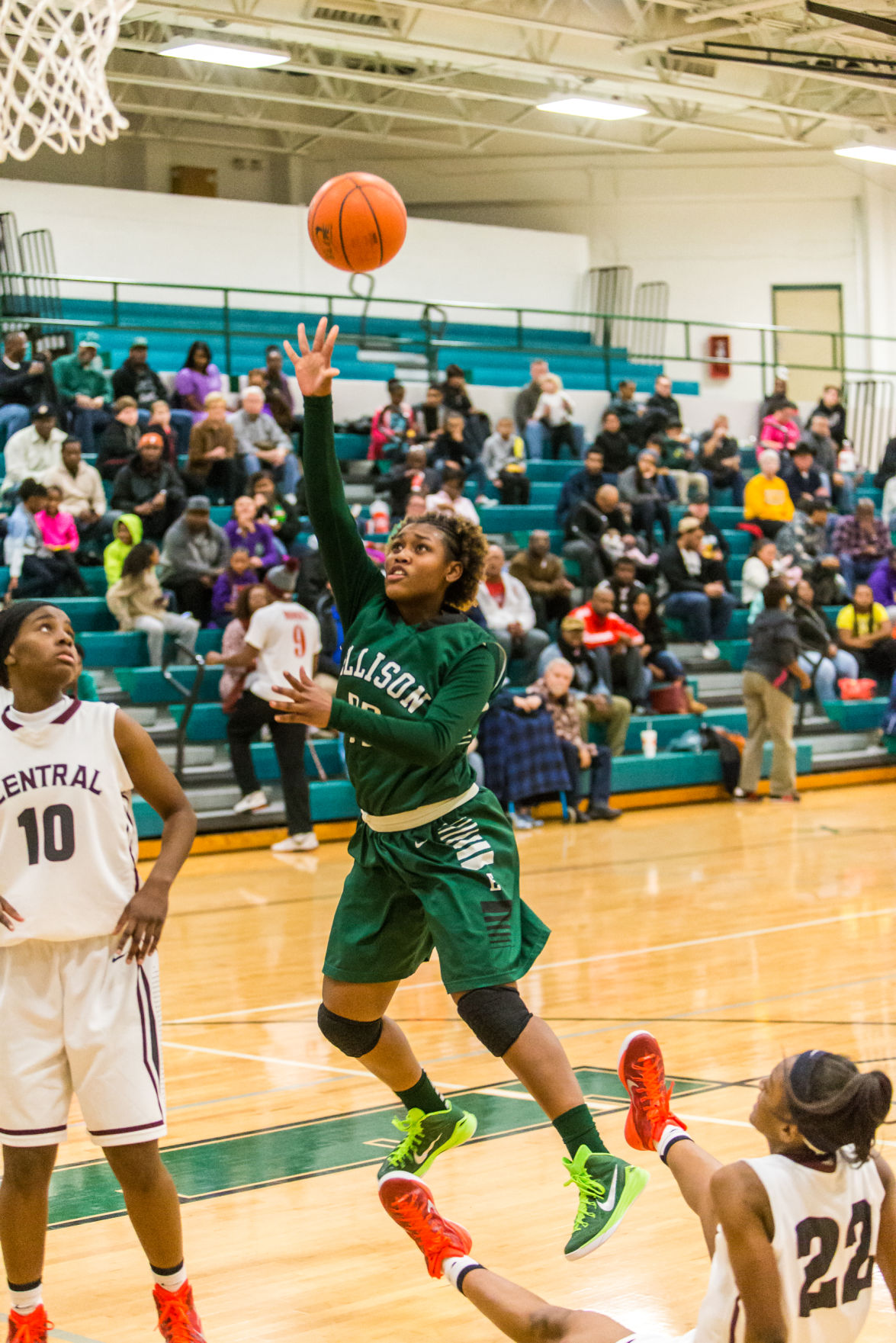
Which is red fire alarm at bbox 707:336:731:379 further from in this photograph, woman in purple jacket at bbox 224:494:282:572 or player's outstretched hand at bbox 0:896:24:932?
player's outstretched hand at bbox 0:896:24:932

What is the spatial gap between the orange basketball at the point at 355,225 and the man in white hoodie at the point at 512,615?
7879 millimetres

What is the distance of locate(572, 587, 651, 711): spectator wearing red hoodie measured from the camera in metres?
13.2

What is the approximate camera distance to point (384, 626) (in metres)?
3.84

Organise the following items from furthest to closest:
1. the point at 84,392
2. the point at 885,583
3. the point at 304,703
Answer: the point at 885,583 < the point at 84,392 < the point at 304,703

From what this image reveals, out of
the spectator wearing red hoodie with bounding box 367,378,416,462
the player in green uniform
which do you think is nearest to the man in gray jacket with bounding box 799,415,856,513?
the spectator wearing red hoodie with bounding box 367,378,416,462

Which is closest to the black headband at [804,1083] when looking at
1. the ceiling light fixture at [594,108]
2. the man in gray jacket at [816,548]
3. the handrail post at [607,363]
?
the man in gray jacket at [816,548]

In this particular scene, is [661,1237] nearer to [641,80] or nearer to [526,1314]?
[526,1314]

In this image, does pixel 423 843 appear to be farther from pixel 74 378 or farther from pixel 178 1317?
pixel 74 378

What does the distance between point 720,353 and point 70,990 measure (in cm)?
2002

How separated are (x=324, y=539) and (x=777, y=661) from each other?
9876 millimetres

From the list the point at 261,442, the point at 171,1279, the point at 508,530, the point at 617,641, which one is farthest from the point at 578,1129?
the point at 508,530

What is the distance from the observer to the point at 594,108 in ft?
58.8

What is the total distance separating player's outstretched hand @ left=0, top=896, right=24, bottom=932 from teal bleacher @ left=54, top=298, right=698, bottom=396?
41.4 ft

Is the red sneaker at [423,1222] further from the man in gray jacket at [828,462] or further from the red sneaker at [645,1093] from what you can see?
the man in gray jacket at [828,462]
